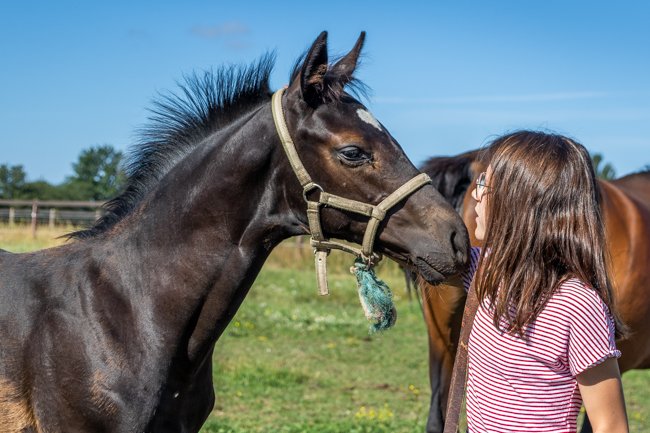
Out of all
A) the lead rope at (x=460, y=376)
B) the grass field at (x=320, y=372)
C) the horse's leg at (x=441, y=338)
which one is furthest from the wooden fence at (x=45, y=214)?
the lead rope at (x=460, y=376)

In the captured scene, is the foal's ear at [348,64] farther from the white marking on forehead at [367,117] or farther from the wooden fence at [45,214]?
the wooden fence at [45,214]

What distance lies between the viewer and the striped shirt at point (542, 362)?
1894 millimetres

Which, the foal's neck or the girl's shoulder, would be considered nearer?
the girl's shoulder

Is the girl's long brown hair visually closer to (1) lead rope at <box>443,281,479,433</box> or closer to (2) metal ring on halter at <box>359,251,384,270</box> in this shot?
(1) lead rope at <box>443,281,479,433</box>

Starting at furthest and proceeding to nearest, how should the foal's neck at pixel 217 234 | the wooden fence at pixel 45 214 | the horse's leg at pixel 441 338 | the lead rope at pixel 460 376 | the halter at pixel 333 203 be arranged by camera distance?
the wooden fence at pixel 45 214 → the horse's leg at pixel 441 338 → the foal's neck at pixel 217 234 → the halter at pixel 333 203 → the lead rope at pixel 460 376

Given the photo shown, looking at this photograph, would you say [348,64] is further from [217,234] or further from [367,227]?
[217,234]

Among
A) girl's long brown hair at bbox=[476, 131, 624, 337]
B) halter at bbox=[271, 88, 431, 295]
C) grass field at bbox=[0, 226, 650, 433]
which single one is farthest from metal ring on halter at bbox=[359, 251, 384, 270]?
grass field at bbox=[0, 226, 650, 433]

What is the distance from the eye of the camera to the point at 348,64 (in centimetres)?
318

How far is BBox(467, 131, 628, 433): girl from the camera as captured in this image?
1.89m

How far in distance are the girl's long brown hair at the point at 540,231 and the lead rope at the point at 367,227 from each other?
2.39ft

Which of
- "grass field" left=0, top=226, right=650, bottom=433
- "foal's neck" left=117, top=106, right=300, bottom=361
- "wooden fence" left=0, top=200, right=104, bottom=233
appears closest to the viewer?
"foal's neck" left=117, top=106, right=300, bottom=361

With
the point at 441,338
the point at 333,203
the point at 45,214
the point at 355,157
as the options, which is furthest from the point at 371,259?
the point at 45,214

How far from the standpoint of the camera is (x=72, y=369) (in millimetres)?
2789

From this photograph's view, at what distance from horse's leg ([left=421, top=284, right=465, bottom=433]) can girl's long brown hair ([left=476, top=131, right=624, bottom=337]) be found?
10.1 feet
